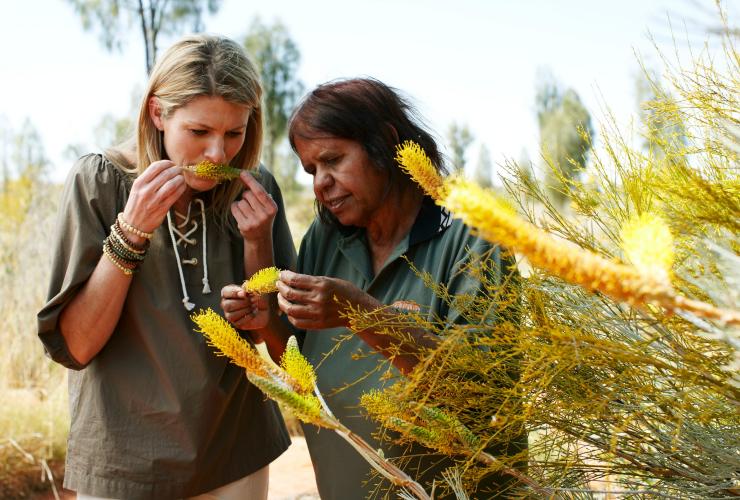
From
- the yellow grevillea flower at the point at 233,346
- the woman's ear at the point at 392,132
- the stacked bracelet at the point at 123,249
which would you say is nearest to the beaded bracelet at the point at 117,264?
the stacked bracelet at the point at 123,249

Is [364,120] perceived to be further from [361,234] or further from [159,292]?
[159,292]

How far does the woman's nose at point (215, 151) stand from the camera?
6.31ft

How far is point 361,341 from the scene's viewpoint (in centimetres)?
182

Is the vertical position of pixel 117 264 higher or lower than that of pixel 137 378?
higher

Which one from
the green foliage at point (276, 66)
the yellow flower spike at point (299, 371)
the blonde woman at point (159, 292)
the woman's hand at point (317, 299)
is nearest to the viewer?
the yellow flower spike at point (299, 371)

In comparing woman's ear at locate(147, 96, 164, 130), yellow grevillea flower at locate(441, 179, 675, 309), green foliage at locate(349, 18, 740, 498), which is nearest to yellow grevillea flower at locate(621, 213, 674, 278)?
yellow grevillea flower at locate(441, 179, 675, 309)

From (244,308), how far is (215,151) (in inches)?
16.5

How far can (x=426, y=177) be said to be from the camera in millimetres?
835

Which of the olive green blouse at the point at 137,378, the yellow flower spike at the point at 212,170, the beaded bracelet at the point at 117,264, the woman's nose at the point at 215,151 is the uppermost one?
the woman's nose at the point at 215,151

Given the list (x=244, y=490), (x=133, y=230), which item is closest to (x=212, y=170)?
(x=133, y=230)

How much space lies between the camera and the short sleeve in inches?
72.8

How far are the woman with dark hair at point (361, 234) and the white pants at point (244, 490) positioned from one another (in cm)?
27

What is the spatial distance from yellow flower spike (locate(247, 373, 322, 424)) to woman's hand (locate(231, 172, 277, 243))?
114cm

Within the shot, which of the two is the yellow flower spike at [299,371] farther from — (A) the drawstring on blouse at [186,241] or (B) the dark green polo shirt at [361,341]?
(A) the drawstring on blouse at [186,241]
